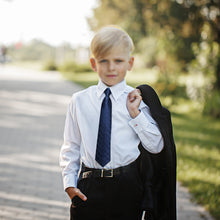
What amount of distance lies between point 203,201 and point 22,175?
9.47 ft

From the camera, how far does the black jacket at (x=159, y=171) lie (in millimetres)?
1971

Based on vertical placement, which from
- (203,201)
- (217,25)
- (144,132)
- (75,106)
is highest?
(217,25)

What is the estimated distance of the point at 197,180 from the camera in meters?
4.98

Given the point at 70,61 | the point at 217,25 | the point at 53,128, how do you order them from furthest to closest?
1. the point at 70,61
2. the point at 217,25
3. the point at 53,128

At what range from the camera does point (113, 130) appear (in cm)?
199

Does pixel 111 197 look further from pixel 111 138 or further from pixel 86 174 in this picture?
pixel 111 138

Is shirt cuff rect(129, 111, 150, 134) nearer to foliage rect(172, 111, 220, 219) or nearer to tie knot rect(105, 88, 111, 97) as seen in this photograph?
tie knot rect(105, 88, 111, 97)

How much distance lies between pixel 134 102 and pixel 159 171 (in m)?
0.57

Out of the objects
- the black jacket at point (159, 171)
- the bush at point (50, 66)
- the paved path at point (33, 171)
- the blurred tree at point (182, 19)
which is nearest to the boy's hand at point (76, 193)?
the black jacket at point (159, 171)

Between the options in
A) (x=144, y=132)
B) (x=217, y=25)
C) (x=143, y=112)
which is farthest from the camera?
(x=217, y=25)

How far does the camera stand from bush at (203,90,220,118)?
10602mm

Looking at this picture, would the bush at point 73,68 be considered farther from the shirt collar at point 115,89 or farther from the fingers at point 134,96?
the fingers at point 134,96

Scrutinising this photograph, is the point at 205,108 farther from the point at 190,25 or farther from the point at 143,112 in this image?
the point at 143,112

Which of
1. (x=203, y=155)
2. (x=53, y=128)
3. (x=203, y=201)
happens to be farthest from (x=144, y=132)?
(x=53, y=128)
